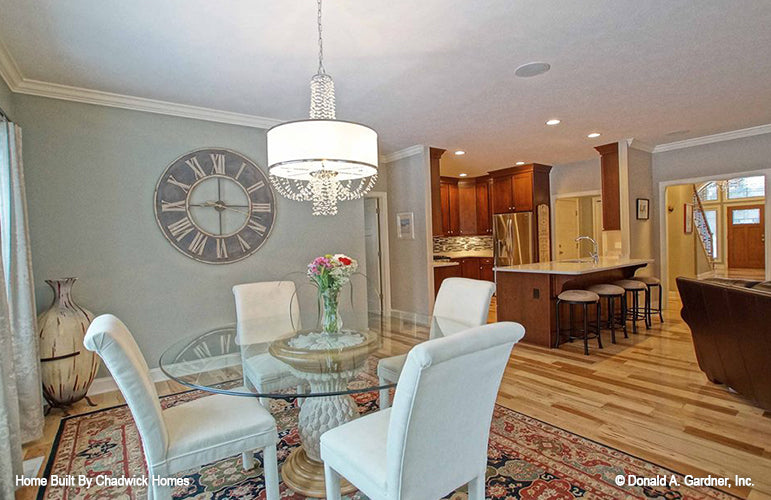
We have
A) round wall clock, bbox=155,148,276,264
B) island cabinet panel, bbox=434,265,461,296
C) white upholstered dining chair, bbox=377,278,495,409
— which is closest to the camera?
white upholstered dining chair, bbox=377,278,495,409

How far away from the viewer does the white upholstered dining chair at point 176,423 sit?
1480 millimetres

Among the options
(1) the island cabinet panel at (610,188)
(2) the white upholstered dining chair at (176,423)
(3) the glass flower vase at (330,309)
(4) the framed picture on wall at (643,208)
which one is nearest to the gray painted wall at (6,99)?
(2) the white upholstered dining chair at (176,423)

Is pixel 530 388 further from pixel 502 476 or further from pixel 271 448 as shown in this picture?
pixel 271 448

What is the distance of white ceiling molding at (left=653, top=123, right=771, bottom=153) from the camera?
16.6 ft

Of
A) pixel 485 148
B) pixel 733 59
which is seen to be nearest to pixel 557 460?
pixel 733 59

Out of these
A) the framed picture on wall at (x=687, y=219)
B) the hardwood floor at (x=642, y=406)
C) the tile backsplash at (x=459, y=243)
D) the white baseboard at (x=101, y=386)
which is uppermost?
the framed picture on wall at (x=687, y=219)

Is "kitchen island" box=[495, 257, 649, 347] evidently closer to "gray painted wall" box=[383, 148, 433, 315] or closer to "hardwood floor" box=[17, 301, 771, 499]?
"hardwood floor" box=[17, 301, 771, 499]

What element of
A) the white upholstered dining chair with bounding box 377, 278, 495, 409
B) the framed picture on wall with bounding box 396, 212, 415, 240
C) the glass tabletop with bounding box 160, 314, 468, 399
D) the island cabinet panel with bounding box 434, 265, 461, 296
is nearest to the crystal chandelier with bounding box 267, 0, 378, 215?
the glass tabletop with bounding box 160, 314, 468, 399

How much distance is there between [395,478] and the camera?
1297 mm

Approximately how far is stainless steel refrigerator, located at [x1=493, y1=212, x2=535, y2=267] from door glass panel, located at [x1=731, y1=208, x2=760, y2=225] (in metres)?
8.20

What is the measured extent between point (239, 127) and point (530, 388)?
3623 mm

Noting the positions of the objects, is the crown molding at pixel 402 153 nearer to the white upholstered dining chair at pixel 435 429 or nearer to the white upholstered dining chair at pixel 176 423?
the white upholstered dining chair at pixel 176 423

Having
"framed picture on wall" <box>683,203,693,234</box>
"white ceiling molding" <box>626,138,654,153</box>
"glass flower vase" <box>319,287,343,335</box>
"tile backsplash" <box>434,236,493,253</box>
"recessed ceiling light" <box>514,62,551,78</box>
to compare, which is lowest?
"glass flower vase" <box>319,287,343,335</box>

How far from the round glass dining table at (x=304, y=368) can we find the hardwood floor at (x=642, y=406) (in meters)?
0.20
